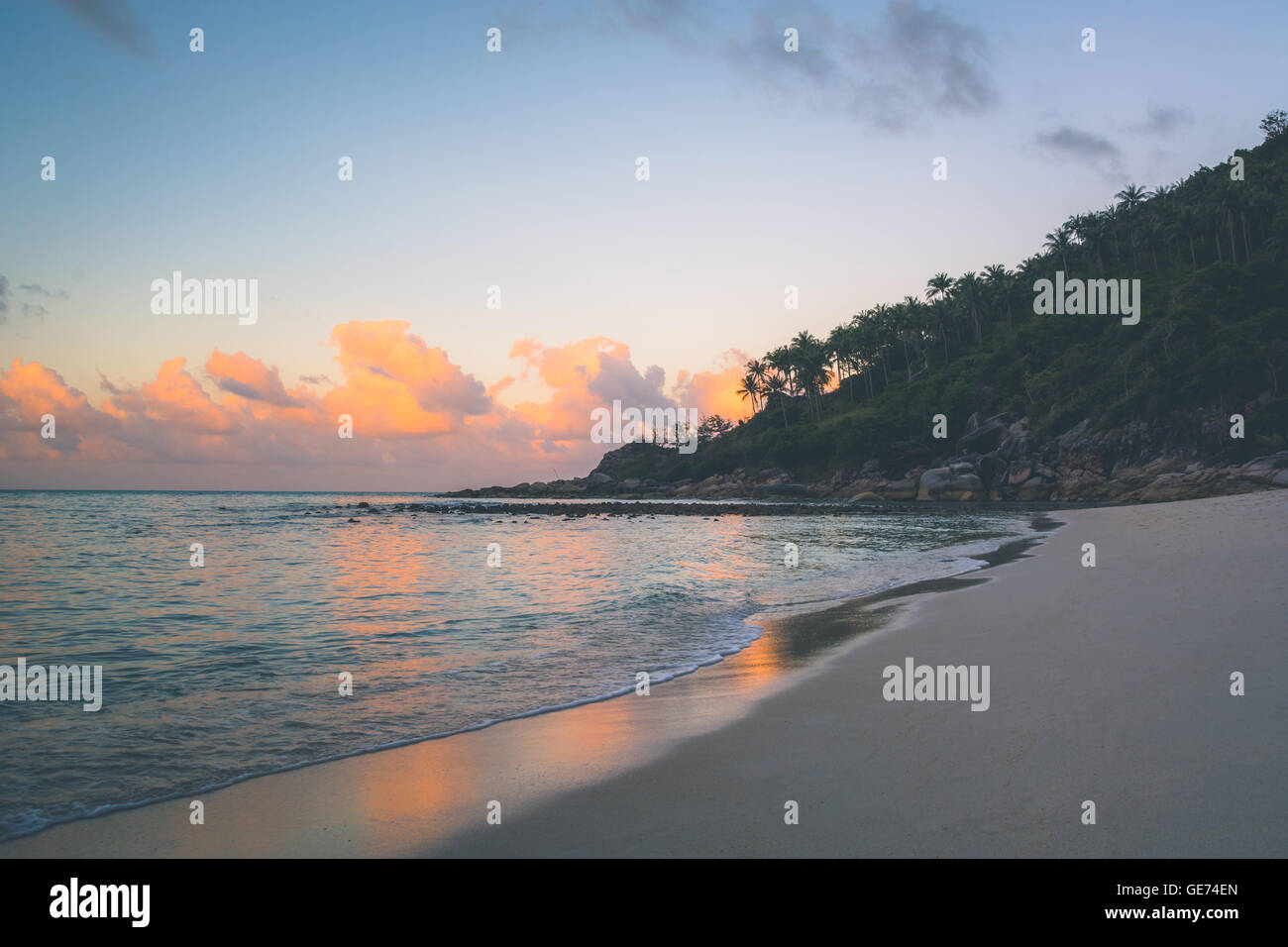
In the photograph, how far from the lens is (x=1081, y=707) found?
6.41 metres

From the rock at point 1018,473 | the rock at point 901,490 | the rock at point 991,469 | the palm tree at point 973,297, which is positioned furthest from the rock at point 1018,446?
the palm tree at point 973,297

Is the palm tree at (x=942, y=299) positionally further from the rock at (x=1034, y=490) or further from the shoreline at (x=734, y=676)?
the shoreline at (x=734, y=676)

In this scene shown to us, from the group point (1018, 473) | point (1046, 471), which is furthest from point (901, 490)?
point (1046, 471)

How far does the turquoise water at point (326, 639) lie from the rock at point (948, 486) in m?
60.6

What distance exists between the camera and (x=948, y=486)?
8756 centimetres

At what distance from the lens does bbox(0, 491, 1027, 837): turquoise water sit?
673 centimetres

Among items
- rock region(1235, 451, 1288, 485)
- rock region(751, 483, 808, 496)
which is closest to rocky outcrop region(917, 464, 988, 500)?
rock region(751, 483, 808, 496)

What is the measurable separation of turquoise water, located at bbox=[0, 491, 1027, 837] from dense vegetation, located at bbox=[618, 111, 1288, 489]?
67.5 meters

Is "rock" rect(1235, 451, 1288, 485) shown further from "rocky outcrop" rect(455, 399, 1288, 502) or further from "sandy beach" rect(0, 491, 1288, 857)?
"sandy beach" rect(0, 491, 1288, 857)

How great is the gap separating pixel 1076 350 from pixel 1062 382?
A: 6.50 meters

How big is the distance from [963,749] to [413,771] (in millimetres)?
4556

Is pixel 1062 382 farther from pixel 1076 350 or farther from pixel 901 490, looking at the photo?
pixel 901 490

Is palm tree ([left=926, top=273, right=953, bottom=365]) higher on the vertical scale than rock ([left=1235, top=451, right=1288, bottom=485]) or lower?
higher
